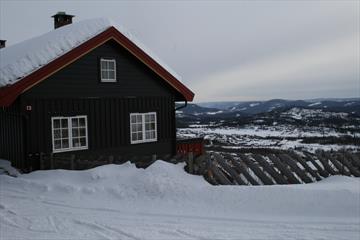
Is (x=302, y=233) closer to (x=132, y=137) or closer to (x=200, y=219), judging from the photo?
(x=200, y=219)

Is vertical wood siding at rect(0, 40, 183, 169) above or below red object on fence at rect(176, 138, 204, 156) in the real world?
above

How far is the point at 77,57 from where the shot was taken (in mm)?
14805

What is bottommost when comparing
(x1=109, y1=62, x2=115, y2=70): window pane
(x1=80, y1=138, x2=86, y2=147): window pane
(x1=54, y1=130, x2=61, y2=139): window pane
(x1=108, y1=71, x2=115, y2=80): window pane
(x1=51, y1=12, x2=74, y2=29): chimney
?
(x1=80, y1=138, x2=86, y2=147): window pane

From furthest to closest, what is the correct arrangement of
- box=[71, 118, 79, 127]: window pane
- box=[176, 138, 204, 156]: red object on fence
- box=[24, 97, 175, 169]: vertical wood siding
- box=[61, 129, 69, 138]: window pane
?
box=[176, 138, 204, 156]: red object on fence
box=[71, 118, 79, 127]: window pane
box=[61, 129, 69, 138]: window pane
box=[24, 97, 175, 169]: vertical wood siding

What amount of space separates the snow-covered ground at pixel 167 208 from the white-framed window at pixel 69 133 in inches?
127

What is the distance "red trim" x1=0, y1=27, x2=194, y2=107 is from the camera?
13.1 m

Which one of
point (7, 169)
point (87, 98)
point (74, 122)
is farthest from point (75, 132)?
point (7, 169)

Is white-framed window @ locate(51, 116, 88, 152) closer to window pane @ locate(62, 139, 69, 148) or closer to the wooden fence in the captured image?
window pane @ locate(62, 139, 69, 148)

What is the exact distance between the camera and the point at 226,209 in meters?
8.80

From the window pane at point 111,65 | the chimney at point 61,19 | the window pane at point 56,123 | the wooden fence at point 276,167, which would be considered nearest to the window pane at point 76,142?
the window pane at point 56,123

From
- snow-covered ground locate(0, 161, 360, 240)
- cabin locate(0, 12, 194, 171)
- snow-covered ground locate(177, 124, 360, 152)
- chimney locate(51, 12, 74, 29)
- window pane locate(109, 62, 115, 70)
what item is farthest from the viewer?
snow-covered ground locate(177, 124, 360, 152)

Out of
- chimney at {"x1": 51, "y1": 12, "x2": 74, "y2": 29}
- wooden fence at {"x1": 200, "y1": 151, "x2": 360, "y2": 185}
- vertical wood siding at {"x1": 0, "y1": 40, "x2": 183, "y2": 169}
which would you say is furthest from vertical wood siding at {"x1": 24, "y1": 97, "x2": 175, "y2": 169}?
chimney at {"x1": 51, "y1": 12, "x2": 74, "y2": 29}

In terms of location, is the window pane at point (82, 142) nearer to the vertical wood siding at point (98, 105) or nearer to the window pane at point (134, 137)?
the vertical wood siding at point (98, 105)

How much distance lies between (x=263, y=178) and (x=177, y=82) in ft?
29.1
